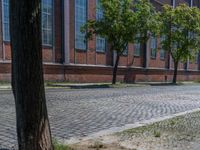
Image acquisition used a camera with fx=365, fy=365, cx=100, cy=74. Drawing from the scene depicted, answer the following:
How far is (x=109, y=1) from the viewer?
2930 centimetres

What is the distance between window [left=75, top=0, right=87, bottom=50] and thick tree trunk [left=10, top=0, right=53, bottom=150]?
28645 mm

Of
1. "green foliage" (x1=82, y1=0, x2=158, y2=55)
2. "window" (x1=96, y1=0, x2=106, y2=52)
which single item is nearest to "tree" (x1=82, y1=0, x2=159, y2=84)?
"green foliage" (x1=82, y1=0, x2=158, y2=55)

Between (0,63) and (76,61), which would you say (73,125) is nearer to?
(0,63)

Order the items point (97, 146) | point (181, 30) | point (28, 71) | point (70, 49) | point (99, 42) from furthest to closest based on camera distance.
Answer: point (181, 30)
point (99, 42)
point (70, 49)
point (97, 146)
point (28, 71)

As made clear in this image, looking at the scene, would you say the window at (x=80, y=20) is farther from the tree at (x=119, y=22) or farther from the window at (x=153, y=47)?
the window at (x=153, y=47)

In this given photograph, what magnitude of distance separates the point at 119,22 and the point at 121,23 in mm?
176

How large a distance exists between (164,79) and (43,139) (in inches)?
1816

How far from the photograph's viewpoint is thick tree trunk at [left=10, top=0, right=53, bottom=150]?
3848 mm

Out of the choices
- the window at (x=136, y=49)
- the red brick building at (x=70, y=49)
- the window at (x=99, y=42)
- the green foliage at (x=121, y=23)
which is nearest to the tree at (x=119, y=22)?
the green foliage at (x=121, y=23)

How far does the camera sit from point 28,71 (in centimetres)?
390

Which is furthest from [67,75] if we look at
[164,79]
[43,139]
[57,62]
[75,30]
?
[43,139]

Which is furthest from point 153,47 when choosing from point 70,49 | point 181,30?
point 70,49

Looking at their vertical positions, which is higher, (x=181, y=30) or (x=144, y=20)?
(x=144, y=20)

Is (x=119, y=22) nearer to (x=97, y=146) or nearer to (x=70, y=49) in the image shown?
(x=70, y=49)
